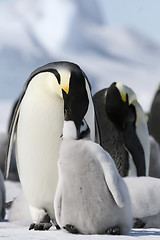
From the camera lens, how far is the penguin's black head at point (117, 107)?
6855 millimetres

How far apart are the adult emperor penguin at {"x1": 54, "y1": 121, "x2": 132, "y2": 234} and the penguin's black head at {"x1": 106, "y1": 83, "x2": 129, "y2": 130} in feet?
10.9

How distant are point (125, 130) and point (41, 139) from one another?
2685 millimetres

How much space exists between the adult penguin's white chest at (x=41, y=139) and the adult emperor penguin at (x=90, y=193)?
0.76 metres

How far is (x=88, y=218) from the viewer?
11.4 ft

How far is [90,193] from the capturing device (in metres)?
3.46

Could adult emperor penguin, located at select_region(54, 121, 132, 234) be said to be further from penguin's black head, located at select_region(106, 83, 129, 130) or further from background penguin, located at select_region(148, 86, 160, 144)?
background penguin, located at select_region(148, 86, 160, 144)

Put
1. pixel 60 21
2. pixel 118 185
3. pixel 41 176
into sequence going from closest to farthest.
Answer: pixel 118 185 < pixel 41 176 < pixel 60 21

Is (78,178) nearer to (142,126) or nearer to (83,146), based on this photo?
(83,146)

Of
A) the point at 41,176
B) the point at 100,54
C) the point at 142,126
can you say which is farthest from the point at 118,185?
the point at 100,54

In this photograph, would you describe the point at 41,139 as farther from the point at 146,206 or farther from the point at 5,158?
the point at 5,158

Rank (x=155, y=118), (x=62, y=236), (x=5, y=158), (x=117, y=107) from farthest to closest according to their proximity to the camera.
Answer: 1. (x=155, y=118)
2. (x=5, y=158)
3. (x=117, y=107)
4. (x=62, y=236)

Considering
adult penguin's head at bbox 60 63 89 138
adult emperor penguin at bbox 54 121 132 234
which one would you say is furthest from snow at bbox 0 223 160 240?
adult penguin's head at bbox 60 63 89 138

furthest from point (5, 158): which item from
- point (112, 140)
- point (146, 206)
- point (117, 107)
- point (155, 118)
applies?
point (155, 118)

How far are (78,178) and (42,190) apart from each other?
912 millimetres
